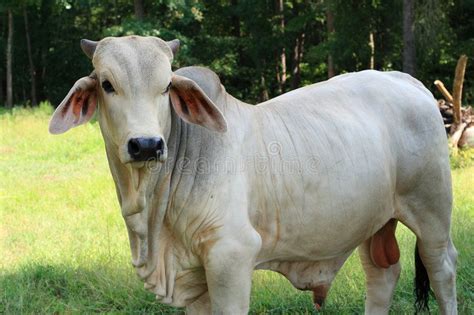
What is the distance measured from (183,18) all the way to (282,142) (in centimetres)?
1849

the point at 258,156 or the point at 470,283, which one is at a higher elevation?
the point at 258,156

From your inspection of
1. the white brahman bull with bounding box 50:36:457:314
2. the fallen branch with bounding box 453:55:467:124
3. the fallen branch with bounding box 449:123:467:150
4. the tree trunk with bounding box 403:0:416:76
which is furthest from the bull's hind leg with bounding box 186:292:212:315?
the tree trunk with bounding box 403:0:416:76

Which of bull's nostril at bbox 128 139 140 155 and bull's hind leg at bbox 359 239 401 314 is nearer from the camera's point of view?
bull's nostril at bbox 128 139 140 155

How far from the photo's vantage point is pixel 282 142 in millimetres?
3238

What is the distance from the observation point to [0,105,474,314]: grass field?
4594 millimetres

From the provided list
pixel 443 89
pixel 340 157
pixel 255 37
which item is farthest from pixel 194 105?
pixel 255 37

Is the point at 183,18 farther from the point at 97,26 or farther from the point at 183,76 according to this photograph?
the point at 183,76

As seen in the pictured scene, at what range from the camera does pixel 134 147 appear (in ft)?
8.37

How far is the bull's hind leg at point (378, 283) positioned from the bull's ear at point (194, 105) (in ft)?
5.24

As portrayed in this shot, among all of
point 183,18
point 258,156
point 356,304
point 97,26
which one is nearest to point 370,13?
point 183,18

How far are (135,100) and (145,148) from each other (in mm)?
232

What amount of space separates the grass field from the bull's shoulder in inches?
71.8

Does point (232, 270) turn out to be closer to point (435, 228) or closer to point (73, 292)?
point (435, 228)

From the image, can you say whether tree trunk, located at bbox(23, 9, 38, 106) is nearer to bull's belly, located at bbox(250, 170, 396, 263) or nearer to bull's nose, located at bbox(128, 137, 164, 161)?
bull's belly, located at bbox(250, 170, 396, 263)
